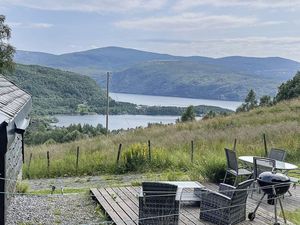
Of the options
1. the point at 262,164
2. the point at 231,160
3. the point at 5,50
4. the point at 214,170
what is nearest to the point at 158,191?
the point at 262,164

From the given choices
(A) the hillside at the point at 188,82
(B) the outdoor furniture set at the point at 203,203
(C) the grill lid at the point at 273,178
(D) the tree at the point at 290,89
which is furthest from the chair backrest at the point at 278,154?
(A) the hillside at the point at 188,82

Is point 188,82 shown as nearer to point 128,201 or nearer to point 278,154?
point 278,154

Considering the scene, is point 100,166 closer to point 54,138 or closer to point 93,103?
point 54,138

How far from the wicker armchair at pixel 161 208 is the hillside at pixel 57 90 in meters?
57.0

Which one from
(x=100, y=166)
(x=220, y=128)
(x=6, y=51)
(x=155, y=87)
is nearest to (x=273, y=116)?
(x=220, y=128)

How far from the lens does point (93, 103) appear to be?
70375 mm

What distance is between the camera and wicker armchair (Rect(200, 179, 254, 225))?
6391 mm

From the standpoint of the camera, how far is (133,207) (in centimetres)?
740

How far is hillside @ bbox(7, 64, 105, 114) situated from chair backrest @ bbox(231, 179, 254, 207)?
56869 millimetres

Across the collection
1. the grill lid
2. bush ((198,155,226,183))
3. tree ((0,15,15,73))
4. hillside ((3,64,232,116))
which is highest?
tree ((0,15,15,73))

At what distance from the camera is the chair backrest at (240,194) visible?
252 inches

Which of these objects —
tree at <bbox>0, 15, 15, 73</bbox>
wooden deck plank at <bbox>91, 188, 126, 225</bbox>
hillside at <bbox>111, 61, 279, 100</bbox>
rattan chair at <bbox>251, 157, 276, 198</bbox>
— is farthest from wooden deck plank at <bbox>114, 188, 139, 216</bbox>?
hillside at <bbox>111, 61, 279, 100</bbox>

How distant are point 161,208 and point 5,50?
2754cm

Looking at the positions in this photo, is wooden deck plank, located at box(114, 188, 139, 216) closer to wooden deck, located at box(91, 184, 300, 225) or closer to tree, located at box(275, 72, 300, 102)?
wooden deck, located at box(91, 184, 300, 225)
